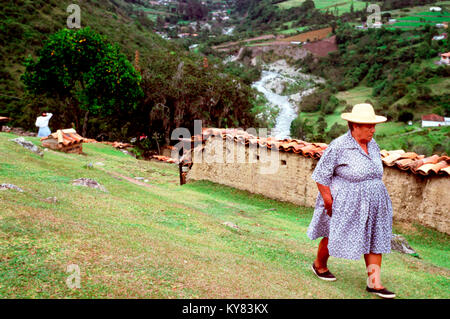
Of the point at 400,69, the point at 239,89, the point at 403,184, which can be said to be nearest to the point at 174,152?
the point at 239,89

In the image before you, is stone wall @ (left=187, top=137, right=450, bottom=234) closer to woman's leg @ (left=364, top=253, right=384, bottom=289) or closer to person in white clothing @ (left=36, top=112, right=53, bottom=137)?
woman's leg @ (left=364, top=253, right=384, bottom=289)

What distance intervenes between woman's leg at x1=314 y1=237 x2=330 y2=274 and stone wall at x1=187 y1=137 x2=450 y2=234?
4.91 metres

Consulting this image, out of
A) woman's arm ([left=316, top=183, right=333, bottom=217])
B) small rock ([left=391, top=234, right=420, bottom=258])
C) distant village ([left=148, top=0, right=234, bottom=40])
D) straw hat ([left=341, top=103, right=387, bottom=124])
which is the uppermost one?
distant village ([left=148, top=0, right=234, bottom=40])

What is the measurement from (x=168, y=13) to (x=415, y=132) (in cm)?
11799

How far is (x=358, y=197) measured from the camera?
4.31 m

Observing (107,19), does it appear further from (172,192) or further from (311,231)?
(311,231)

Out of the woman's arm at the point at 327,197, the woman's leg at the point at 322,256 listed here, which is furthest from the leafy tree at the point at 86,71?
the woman's arm at the point at 327,197

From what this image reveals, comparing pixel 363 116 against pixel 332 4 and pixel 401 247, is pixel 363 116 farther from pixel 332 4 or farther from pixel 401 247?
pixel 332 4

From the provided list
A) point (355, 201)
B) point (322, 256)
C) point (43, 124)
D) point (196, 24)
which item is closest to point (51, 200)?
point (322, 256)

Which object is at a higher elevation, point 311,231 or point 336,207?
point 336,207

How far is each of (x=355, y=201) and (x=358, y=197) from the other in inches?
2.1

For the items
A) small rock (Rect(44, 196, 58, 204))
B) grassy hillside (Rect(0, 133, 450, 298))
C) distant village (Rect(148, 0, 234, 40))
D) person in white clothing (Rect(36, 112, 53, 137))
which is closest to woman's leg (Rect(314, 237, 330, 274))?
grassy hillside (Rect(0, 133, 450, 298))

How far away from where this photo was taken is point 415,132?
141ft

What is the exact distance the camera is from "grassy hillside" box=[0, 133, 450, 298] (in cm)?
371
